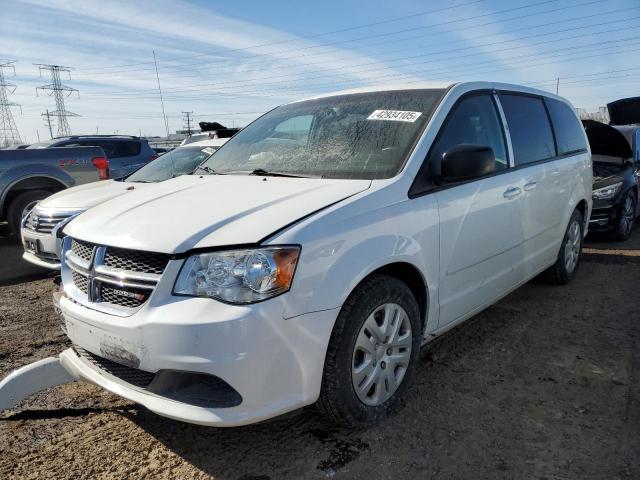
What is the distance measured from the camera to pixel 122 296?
226cm

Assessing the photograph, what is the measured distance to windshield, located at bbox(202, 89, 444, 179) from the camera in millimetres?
2891

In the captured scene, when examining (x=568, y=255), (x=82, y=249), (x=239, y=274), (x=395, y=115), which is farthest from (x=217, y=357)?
(x=568, y=255)

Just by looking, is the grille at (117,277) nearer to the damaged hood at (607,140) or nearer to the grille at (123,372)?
the grille at (123,372)

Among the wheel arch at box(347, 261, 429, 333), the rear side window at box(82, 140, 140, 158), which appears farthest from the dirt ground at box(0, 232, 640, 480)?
the rear side window at box(82, 140, 140, 158)

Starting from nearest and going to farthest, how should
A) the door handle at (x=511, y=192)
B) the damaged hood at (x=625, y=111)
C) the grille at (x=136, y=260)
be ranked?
1. the grille at (x=136, y=260)
2. the door handle at (x=511, y=192)
3. the damaged hood at (x=625, y=111)

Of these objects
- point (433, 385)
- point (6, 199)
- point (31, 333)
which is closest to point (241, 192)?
point (433, 385)

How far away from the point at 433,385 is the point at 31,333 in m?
3.15

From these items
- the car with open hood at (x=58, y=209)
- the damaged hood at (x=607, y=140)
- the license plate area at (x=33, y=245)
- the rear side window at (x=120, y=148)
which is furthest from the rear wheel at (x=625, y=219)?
the rear side window at (x=120, y=148)

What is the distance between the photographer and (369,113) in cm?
325

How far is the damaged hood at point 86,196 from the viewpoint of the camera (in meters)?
5.61

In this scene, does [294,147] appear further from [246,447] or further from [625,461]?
[625,461]

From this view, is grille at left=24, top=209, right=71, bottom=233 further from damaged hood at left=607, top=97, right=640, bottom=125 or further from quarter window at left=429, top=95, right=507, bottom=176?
damaged hood at left=607, top=97, right=640, bottom=125

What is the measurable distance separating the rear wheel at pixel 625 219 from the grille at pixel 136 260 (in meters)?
6.80

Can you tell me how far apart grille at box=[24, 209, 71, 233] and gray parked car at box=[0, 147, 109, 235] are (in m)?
2.19
